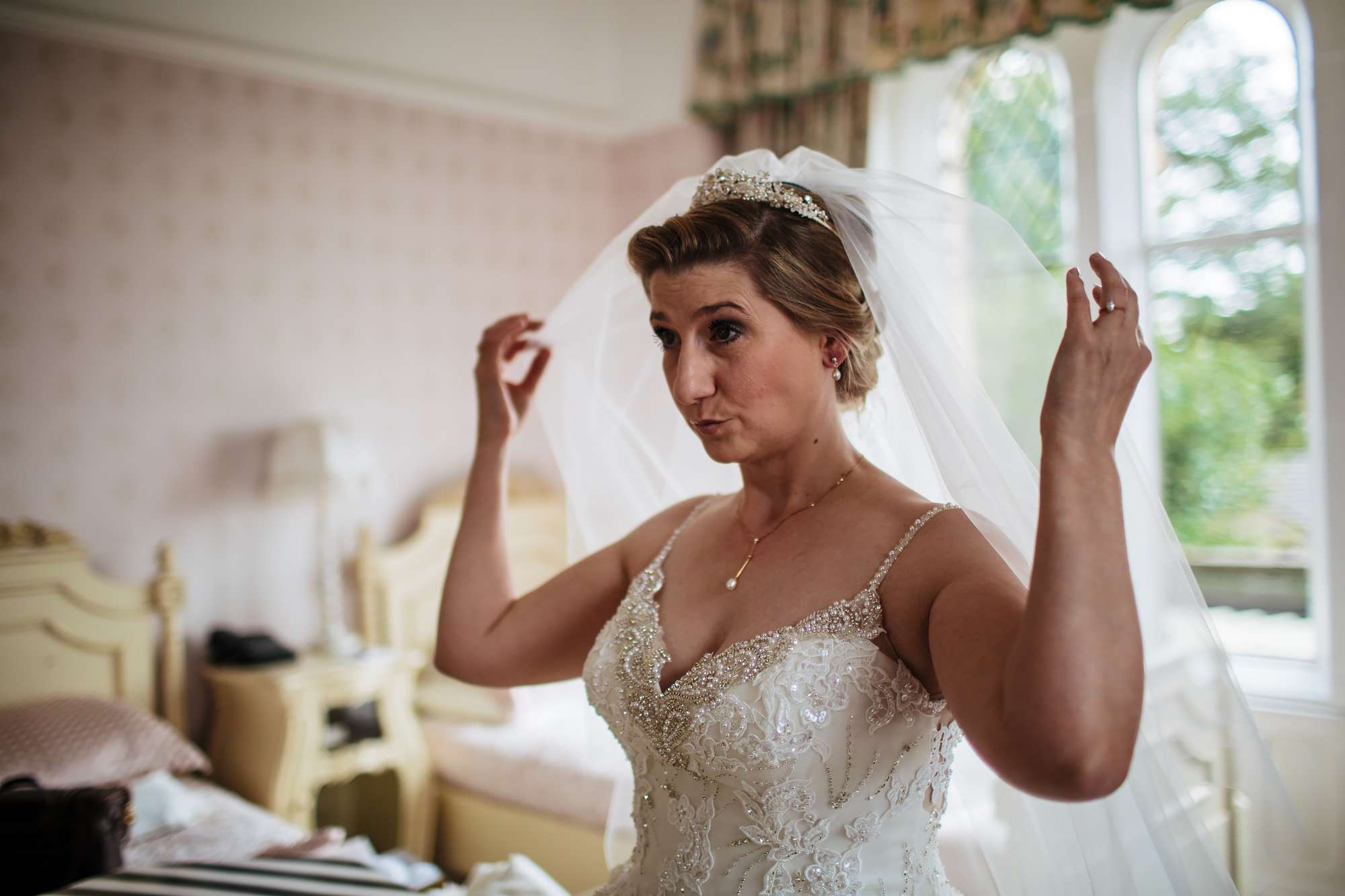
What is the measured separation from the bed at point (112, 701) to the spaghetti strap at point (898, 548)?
1805mm

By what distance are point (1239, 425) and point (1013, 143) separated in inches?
53.6

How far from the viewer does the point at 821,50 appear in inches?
161

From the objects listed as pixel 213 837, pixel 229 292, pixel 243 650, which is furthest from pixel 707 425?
pixel 229 292

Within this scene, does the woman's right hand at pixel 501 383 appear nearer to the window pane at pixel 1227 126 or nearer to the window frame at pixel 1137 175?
the window frame at pixel 1137 175

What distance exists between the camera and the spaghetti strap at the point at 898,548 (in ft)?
4.03

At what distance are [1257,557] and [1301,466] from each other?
1.13 feet

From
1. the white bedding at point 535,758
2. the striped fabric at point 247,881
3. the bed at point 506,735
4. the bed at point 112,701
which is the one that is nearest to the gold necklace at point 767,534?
the striped fabric at point 247,881

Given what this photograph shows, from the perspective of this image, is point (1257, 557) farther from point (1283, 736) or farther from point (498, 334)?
point (498, 334)

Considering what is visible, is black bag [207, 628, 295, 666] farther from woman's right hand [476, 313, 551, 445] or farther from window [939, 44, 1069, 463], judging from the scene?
window [939, 44, 1069, 463]

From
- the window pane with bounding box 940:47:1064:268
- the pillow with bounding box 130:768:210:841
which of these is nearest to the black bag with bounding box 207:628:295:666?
the pillow with bounding box 130:768:210:841

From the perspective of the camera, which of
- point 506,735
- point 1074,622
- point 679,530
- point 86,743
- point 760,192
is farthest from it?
point 506,735

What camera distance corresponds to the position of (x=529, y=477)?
482cm

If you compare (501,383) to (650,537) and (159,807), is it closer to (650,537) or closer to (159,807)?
(650,537)

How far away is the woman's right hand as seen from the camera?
1667 mm
